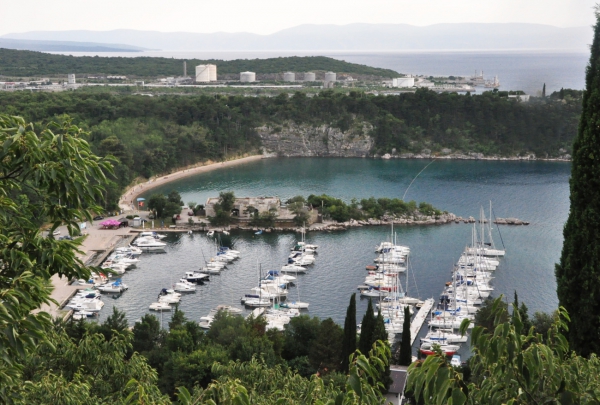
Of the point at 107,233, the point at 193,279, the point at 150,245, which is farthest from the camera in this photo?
the point at 107,233

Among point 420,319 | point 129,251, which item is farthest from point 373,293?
point 129,251

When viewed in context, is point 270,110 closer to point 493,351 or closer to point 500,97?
point 500,97

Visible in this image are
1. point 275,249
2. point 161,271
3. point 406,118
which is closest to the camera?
point 161,271

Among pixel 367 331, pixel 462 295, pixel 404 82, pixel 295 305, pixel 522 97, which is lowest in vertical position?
pixel 295 305

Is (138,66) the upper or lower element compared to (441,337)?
upper

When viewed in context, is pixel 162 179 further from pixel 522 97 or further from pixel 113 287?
pixel 522 97

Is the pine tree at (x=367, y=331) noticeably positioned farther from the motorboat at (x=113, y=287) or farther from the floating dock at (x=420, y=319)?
the motorboat at (x=113, y=287)

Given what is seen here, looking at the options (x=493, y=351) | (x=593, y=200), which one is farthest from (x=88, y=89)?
(x=493, y=351)

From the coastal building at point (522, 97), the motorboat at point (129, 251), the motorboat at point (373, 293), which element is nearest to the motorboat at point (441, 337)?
the motorboat at point (373, 293)
